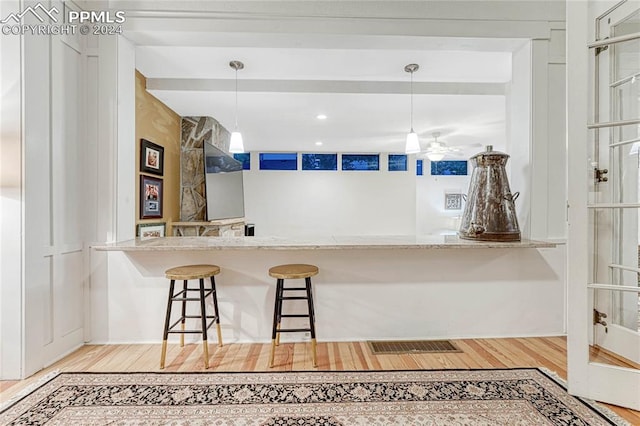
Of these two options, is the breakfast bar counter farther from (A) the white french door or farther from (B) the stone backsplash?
(B) the stone backsplash

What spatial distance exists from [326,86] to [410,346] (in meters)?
2.86

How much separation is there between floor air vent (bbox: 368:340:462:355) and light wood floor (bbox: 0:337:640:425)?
0.06 metres

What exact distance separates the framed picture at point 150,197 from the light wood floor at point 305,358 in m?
1.50

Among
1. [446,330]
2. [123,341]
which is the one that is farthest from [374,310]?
[123,341]

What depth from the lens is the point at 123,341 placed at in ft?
8.07

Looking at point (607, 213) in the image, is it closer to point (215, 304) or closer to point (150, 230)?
point (215, 304)

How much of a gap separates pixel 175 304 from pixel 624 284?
3.16 metres

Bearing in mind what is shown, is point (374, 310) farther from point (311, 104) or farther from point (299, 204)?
point (299, 204)

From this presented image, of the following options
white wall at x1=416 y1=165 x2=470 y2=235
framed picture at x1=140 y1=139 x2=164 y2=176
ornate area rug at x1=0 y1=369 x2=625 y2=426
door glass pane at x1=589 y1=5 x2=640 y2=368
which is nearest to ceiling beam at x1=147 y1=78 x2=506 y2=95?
framed picture at x1=140 y1=139 x2=164 y2=176

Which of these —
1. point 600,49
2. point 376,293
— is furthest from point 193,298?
point 600,49

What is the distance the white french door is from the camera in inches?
68.7

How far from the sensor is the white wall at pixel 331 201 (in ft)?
24.2

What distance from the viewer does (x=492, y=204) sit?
238cm

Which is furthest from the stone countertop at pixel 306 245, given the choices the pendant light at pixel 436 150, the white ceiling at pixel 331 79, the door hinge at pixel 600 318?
the pendant light at pixel 436 150
